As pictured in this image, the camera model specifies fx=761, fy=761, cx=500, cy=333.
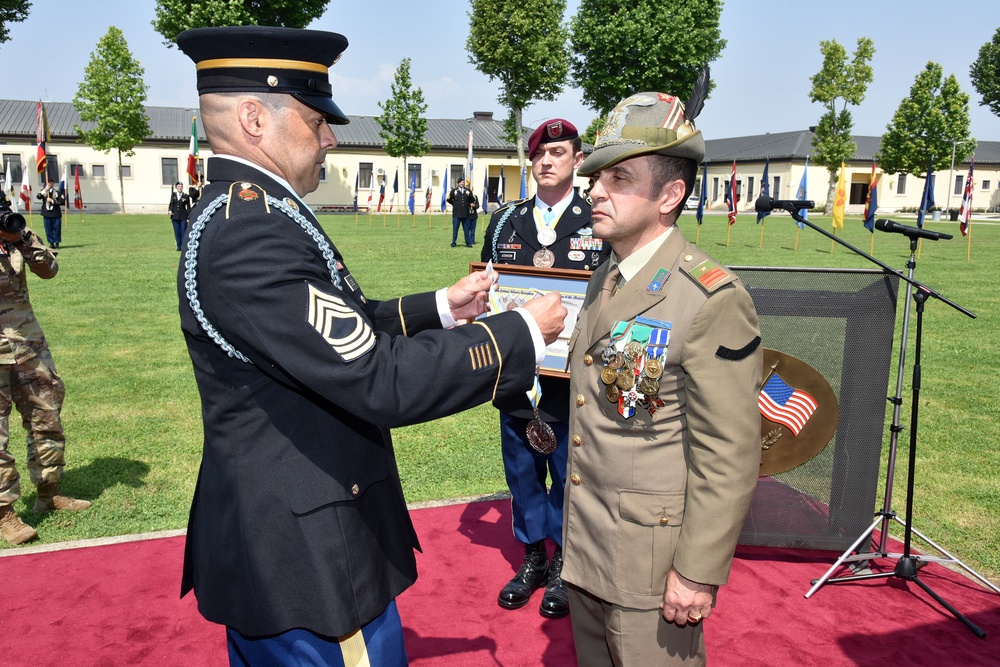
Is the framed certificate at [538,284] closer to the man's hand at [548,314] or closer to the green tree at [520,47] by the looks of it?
the man's hand at [548,314]

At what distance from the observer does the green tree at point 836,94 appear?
54500mm

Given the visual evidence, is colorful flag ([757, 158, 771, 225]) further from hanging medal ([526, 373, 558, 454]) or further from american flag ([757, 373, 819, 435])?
hanging medal ([526, 373, 558, 454])

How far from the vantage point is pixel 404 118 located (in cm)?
5047

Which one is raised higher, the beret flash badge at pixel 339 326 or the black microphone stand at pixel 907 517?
the beret flash badge at pixel 339 326

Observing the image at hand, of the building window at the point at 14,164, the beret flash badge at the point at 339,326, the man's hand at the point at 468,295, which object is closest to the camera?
the beret flash badge at the point at 339,326

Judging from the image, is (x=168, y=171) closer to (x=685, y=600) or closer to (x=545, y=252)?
(x=545, y=252)

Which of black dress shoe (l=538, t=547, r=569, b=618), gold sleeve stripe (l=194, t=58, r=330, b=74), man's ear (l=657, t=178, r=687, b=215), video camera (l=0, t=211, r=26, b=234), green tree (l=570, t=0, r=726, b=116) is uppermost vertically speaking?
green tree (l=570, t=0, r=726, b=116)

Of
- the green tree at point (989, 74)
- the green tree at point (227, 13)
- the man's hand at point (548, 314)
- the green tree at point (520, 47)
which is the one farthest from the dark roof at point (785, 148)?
the man's hand at point (548, 314)

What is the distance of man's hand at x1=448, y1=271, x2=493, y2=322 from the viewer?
269 cm

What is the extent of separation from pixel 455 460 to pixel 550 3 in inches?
1831

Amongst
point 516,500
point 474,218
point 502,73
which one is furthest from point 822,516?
point 502,73

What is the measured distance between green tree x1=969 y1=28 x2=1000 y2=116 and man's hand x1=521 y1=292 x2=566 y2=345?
93978 millimetres

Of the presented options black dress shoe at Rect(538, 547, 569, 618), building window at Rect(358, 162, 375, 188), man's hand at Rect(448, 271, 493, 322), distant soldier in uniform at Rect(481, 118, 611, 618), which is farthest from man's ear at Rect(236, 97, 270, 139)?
building window at Rect(358, 162, 375, 188)

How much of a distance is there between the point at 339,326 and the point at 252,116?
755mm
